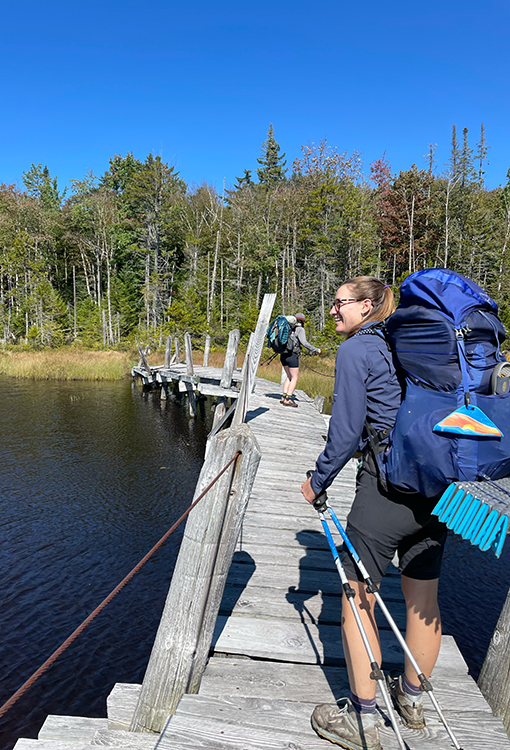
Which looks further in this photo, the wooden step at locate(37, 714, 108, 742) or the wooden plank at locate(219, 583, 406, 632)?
the wooden plank at locate(219, 583, 406, 632)

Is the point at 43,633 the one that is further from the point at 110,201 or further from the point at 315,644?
the point at 110,201

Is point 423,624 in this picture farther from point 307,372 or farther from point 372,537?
point 307,372

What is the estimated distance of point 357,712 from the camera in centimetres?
196

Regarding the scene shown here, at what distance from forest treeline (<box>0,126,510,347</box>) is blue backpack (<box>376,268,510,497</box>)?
27.8 metres

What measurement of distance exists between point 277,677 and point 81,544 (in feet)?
16.7

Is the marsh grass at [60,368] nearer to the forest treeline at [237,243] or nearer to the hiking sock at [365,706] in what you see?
the forest treeline at [237,243]

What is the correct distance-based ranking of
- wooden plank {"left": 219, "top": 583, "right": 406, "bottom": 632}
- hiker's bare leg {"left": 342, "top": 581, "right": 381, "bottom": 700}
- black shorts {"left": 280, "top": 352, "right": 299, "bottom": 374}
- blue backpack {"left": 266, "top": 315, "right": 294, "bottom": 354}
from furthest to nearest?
black shorts {"left": 280, "top": 352, "right": 299, "bottom": 374}
blue backpack {"left": 266, "top": 315, "right": 294, "bottom": 354}
wooden plank {"left": 219, "top": 583, "right": 406, "bottom": 632}
hiker's bare leg {"left": 342, "top": 581, "right": 381, "bottom": 700}

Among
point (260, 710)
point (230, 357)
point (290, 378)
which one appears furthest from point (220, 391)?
point (260, 710)

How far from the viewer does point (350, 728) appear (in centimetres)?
195

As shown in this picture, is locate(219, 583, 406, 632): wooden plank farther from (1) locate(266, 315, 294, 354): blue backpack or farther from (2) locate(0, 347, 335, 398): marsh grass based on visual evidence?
(2) locate(0, 347, 335, 398): marsh grass

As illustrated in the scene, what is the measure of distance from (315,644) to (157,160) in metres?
37.0

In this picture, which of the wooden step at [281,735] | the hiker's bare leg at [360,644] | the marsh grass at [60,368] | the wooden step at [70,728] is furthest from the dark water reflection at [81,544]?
the marsh grass at [60,368]

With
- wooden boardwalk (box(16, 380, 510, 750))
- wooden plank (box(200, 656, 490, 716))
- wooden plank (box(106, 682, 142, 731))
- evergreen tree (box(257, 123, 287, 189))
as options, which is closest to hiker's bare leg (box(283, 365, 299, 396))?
wooden boardwalk (box(16, 380, 510, 750))

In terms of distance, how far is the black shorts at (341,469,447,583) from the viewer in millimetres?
1940
